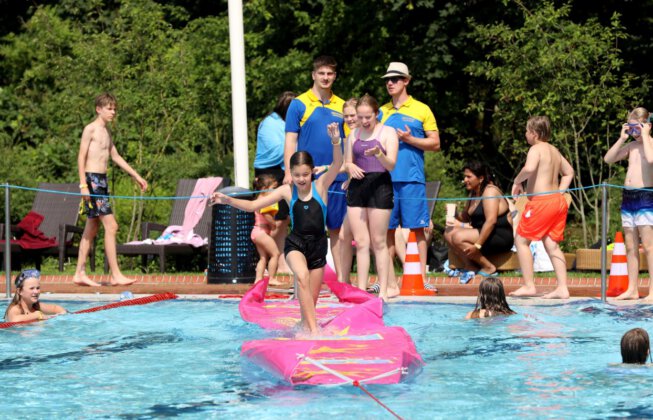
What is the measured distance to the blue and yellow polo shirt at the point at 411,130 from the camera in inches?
477

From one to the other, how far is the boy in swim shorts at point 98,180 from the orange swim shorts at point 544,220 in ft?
13.8

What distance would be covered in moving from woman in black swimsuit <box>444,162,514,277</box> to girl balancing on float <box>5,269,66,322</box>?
493 centimetres

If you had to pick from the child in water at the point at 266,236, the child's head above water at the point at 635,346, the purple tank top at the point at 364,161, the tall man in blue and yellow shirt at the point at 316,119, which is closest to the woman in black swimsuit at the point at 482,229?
the child in water at the point at 266,236

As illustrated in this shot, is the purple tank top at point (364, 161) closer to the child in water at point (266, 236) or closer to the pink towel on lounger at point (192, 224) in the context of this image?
the child in water at point (266, 236)

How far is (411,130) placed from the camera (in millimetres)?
12141

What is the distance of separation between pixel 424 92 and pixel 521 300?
979 centimetres

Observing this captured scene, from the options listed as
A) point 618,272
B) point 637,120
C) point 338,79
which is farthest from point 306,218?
point 338,79

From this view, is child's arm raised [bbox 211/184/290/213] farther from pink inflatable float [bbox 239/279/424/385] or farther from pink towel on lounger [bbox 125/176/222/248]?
pink towel on lounger [bbox 125/176/222/248]

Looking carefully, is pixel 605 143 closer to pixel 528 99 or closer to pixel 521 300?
pixel 528 99

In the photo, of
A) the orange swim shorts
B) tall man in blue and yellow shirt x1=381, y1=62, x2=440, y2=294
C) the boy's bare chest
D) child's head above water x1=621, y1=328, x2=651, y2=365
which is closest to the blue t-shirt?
the boy's bare chest

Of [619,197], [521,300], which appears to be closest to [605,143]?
[619,197]

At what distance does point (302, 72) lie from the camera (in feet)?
73.0

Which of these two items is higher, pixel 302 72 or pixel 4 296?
pixel 302 72

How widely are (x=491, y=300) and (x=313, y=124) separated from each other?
2526 mm
